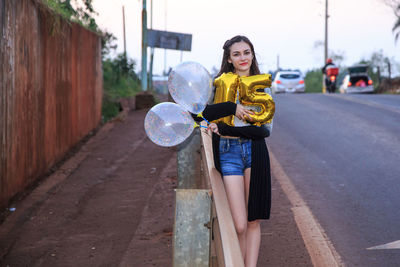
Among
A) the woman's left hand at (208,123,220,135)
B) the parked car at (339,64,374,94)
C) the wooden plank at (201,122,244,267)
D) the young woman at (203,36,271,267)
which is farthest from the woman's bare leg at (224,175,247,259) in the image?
the parked car at (339,64,374,94)

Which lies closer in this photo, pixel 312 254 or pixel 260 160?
pixel 260 160

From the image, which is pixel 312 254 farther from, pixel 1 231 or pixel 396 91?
pixel 396 91

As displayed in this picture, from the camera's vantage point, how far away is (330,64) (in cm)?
2988

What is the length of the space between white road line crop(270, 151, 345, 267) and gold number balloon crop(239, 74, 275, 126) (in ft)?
5.85

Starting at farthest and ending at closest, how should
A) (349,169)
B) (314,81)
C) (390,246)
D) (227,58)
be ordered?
(314,81)
(349,169)
(390,246)
(227,58)

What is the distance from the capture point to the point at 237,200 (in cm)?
391

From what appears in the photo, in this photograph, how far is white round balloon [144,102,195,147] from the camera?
11.8ft

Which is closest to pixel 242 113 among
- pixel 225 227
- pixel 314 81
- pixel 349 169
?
pixel 225 227

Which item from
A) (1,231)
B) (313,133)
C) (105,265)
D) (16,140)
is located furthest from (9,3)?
(313,133)

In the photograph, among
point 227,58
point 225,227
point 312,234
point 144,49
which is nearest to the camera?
point 225,227

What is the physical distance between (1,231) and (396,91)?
1197 inches

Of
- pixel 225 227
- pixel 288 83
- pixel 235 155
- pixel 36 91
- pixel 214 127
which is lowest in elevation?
pixel 225 227

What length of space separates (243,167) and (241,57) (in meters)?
0.75

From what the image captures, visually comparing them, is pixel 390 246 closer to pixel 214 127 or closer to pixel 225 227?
pixel 214 127
